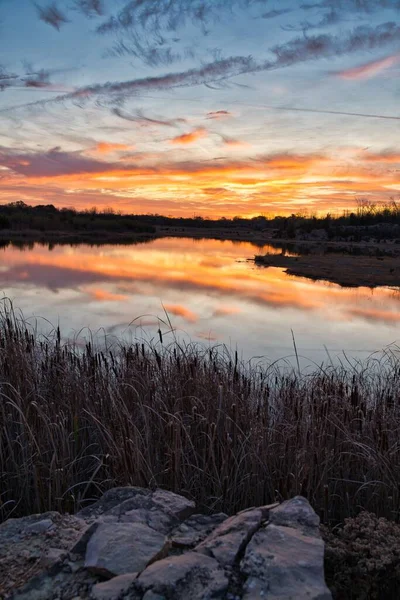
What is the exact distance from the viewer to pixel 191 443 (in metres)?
4.55

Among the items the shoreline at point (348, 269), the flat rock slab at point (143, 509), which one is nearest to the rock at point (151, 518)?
the flat rock slab at point (143, 509)

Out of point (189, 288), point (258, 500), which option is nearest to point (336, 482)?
A: point (258, 500)

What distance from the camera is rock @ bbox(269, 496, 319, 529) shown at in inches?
109

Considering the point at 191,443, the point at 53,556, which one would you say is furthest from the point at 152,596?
the point at 191,443

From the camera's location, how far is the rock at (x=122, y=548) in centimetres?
239

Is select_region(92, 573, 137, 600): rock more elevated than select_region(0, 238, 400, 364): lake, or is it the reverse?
select_region(92, 573, 137, 600): rock

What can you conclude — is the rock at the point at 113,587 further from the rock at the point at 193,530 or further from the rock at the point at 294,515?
the rock at the point at 294,515

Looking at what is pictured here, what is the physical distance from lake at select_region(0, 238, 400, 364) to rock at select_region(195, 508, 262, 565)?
18.1 ft

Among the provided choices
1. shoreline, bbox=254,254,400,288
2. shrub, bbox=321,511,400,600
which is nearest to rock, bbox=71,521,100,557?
shrub, bbox=321,511,400,600

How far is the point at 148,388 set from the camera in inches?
234

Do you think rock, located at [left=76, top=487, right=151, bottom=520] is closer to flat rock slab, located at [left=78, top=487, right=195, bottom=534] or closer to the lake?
flat rock slab, located at [left=78, top=487, right=195, bottom=534]

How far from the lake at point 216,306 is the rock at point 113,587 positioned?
19.4 ft

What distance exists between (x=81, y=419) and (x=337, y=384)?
339 centimetres

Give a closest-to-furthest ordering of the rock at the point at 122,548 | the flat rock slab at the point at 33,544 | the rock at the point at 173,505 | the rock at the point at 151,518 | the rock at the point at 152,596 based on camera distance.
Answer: the rock at the point at 152,596, the rock at the point at 122,548, the flat rock slab at the point at 33,544, the rock at the point at 151,518, the rock at the point at 173,505
